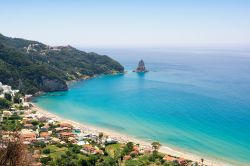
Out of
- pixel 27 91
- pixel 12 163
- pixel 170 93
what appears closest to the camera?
pixel 12 163

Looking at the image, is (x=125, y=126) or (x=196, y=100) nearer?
(x=125, y=126)

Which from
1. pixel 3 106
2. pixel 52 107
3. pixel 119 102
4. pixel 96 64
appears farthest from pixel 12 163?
pixel 96 64

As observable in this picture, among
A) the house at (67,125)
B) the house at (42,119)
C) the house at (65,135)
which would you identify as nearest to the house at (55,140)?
the house at (65,135)

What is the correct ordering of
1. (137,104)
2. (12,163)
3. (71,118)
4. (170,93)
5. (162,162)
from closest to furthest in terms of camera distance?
1. (12,163)
2. (162,162)
3. (71,118)
4. (137,104)
5. (170,93)

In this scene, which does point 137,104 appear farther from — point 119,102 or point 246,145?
point 246,145

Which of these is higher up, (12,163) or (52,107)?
(12,163)

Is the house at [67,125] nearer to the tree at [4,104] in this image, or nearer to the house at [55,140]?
the house at [55,140]
